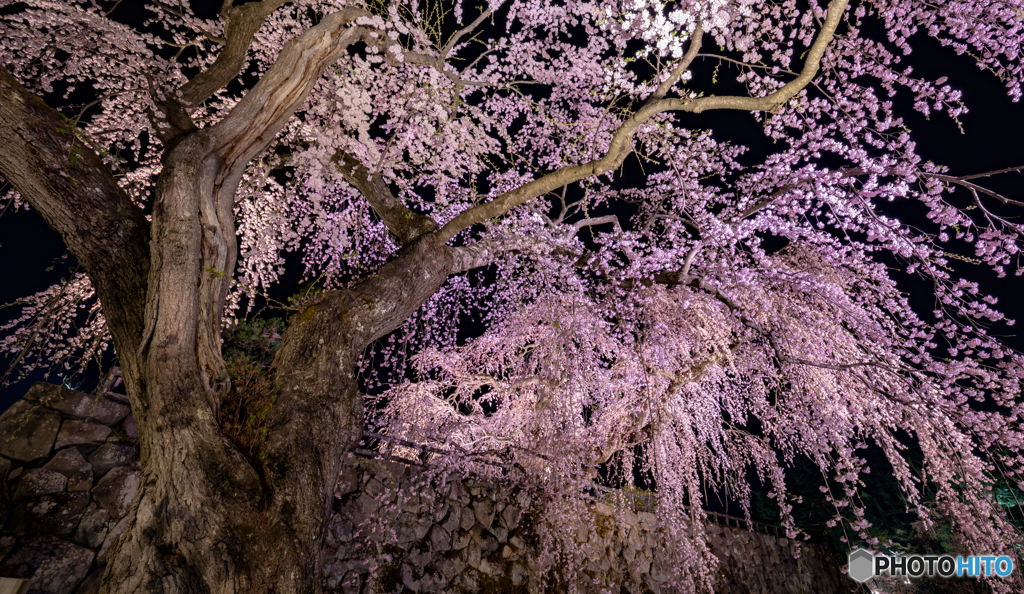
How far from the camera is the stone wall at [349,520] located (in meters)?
3.87

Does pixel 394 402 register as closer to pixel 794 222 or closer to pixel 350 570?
pixel 350 570

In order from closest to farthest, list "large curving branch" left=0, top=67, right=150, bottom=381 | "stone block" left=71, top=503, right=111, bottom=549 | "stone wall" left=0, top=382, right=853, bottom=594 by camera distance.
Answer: "large curving branch" left=0, top=67, right=150, bottom=381 < "stone wall" left=0, top=382, right=853, bottom=594 < "stone block" left=71, top=503, right=111, bottom=549

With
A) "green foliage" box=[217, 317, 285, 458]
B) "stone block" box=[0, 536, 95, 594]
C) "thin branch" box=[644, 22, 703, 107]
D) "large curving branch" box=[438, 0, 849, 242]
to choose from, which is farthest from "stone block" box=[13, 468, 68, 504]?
"thin branch" box=[644, 22, 703, 107]

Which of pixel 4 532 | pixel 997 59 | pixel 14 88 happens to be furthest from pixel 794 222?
pixel 4 532

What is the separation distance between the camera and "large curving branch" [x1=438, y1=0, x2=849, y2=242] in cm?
288

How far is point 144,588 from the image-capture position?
2.17m

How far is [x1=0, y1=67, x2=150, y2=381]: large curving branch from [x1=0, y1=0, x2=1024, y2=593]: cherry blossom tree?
18 mm

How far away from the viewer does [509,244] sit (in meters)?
5.43

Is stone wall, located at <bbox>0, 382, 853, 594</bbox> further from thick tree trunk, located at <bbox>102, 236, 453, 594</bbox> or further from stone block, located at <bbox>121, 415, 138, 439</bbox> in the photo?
thick tree trunk, located at <bbox>102, 236, 453, 594</bbox>

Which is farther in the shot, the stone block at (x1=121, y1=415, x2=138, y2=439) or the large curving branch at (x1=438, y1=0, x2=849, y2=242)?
the stone block at (x1=121, y1=415, x2=138, y2=439)

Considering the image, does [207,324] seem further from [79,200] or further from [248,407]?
[79,200]

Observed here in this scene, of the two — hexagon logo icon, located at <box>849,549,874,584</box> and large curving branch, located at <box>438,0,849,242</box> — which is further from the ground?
large curving branch, located at <box>438,0,849,242</box>

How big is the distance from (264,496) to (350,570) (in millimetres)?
2646

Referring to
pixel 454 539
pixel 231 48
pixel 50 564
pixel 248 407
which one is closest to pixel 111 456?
pixel 50 564
